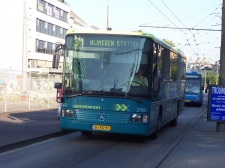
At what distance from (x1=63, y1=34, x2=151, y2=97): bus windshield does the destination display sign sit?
602 centimetres

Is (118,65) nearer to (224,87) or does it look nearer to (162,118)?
(162,118)

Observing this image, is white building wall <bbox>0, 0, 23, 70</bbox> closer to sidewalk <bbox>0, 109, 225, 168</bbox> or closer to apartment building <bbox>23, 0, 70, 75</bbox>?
apartment building <bbox>23, 0, 70, 75</bbox>

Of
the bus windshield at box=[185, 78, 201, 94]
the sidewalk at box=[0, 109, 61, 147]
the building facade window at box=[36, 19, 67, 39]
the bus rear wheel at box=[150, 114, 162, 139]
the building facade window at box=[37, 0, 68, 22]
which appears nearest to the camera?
the sidewalk at box=[0, 109, 61, 147]

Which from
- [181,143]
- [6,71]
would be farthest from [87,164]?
[6,71]

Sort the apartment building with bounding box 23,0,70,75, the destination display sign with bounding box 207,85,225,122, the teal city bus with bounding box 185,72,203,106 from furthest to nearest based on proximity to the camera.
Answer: the apartment building with bounding box 23,0,70,75
the teal city bus with bounding box 185,72,203,106
the destination display sign with bounding box 207,85,225,122

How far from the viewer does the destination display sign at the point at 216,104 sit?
17.1 meters

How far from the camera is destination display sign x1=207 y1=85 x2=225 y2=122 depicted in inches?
674

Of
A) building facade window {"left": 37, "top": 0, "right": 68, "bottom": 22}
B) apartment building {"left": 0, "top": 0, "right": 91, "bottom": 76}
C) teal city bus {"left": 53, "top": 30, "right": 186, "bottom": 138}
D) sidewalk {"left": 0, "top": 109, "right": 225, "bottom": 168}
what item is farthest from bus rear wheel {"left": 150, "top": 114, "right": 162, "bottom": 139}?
building facade window {"left": 37, "top": 0, "right": 68, "bottom": 22}

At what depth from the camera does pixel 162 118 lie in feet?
48.9

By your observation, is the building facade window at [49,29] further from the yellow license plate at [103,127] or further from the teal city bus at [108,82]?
the yellow license plate at [103,127]

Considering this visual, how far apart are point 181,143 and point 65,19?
2702 inches

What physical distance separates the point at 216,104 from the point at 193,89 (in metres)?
22.4

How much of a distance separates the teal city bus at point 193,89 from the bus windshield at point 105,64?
27.8 metres

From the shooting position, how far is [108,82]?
39.4ft
